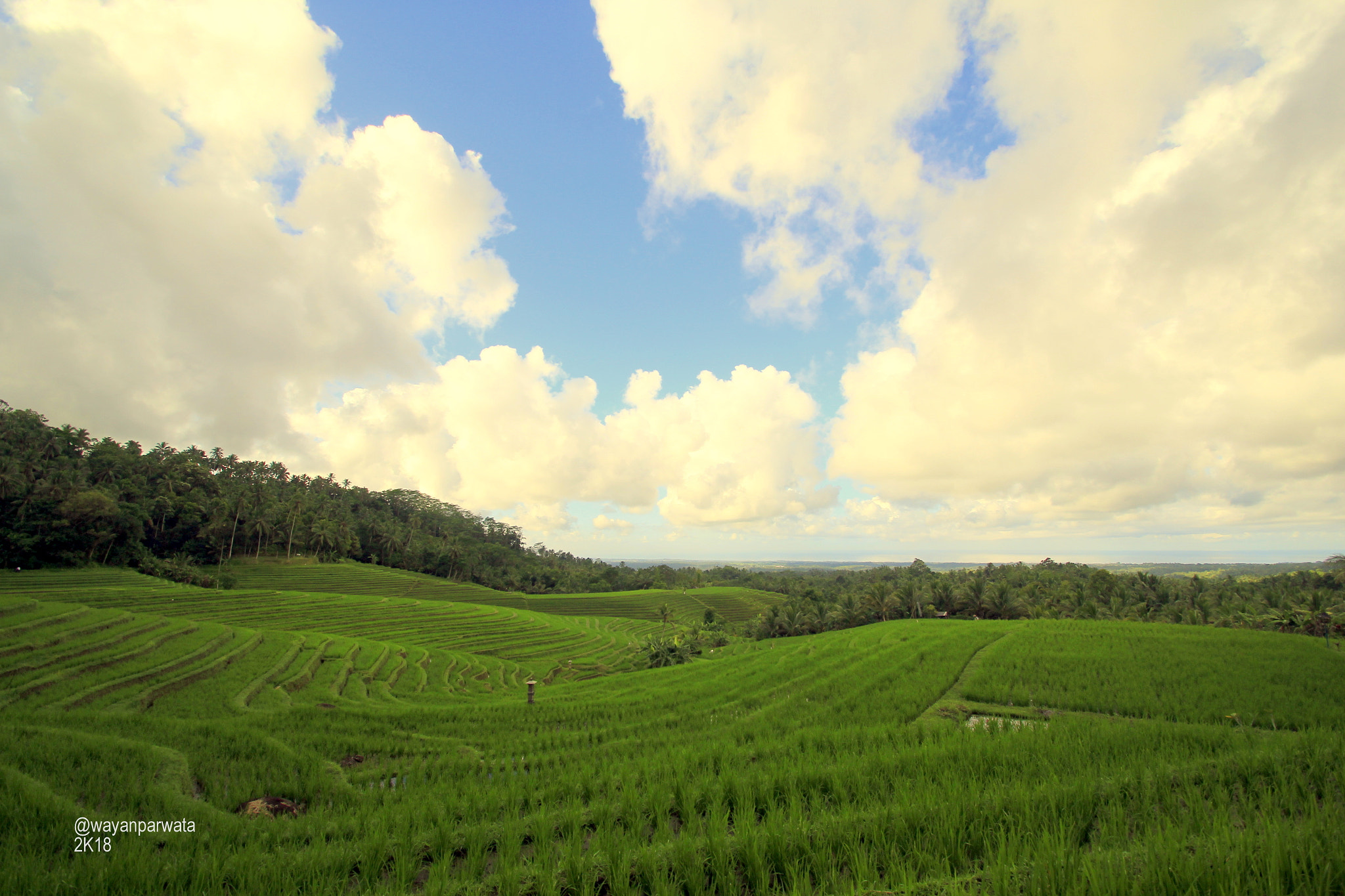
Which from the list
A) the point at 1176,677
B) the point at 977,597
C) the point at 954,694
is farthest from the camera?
the point at 977,597

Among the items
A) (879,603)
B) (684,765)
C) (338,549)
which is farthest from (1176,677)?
(338,549)

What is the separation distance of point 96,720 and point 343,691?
10495mm

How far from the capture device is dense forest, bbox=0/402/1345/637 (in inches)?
1789

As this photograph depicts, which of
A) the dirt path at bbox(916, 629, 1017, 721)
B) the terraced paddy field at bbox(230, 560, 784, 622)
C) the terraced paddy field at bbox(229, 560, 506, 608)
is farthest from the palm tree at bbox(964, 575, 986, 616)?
the terraced paddy field at bbox(229, 560, 506, 608)

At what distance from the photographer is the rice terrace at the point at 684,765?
3877 mm

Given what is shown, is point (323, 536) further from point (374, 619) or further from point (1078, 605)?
point (1078, 605)

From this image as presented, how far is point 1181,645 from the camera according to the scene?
1872 centimetres

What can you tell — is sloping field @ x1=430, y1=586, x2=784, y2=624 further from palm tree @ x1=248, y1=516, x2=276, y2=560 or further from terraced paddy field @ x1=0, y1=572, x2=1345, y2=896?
terraced paddy field @ x1=0, y1=572, x2=1345, y2=896

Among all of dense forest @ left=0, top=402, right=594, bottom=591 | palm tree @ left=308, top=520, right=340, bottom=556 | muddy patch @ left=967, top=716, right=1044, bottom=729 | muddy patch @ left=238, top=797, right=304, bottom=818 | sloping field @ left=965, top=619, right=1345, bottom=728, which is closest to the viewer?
muddy patch @ left=238, top=797, right=304, bottom=818

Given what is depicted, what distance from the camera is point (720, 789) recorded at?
5758 mm

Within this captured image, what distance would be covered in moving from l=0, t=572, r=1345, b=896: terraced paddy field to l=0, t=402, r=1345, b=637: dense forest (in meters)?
33.8

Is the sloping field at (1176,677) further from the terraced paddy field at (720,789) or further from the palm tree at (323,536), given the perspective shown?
the palm tree at (323,536)

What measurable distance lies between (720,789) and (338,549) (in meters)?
95.8

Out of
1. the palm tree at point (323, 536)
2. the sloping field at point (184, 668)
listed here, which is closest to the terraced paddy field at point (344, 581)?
the palm tree at point (323, 536)
